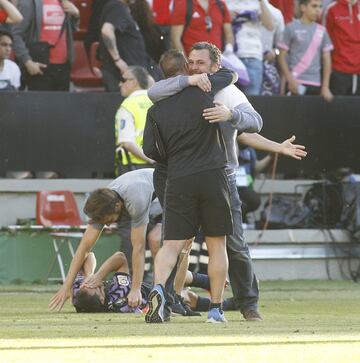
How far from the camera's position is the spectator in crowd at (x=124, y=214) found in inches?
426

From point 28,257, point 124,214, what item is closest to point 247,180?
point 28,257

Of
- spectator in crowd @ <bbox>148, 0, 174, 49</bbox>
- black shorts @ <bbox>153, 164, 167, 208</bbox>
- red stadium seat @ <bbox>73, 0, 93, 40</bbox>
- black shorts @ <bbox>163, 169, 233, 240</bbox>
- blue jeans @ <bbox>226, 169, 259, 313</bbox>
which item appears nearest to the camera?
black shorts @ <bbox>163, 169, 233, 240</bbox>

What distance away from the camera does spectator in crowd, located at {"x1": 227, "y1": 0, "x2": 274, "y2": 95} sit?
16703 millimetres

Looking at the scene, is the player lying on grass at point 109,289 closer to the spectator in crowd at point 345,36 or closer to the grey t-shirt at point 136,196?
the grey t-shirt at point 136,196

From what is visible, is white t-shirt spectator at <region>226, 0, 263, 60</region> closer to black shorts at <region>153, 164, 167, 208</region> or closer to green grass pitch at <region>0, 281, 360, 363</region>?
green grass pitch at <region>0, 281, 360, 363</region>

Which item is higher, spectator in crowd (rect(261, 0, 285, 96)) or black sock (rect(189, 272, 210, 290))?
spectator in crowd (rect(261, 0, 285, 96))

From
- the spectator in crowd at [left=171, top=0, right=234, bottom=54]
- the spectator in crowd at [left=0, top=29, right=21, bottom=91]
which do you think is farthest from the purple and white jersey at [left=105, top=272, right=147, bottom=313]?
the spectator in crowd at [left=171, top=0, right=234, bottom=54]

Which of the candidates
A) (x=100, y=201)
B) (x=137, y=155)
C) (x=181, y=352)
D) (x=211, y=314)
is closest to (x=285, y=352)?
(x=181, y=352)

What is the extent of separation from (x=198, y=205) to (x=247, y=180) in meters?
6.45

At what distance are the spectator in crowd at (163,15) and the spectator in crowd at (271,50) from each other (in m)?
1.27

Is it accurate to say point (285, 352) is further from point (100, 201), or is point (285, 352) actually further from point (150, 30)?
point (150, 30)

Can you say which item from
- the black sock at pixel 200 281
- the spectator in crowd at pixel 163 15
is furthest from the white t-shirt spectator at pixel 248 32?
the black sock at pixel 200 281

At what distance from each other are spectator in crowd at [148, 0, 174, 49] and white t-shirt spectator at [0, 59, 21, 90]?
1868 millimetres

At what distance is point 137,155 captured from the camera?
Result: 14.1 metres
